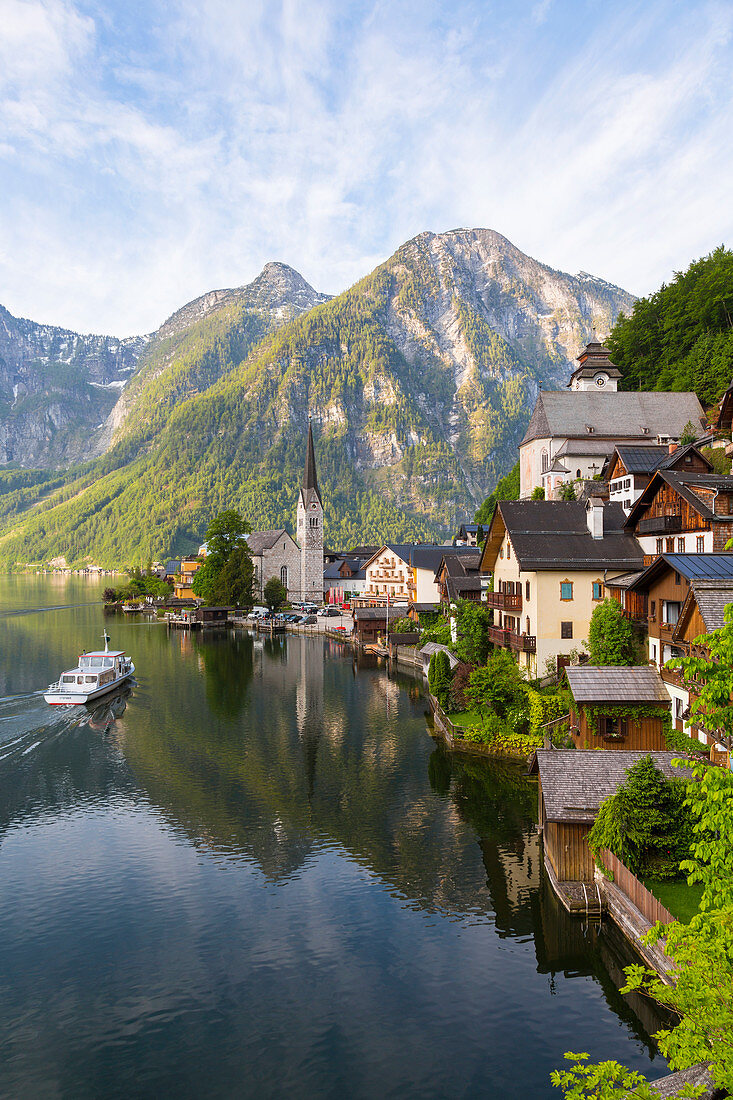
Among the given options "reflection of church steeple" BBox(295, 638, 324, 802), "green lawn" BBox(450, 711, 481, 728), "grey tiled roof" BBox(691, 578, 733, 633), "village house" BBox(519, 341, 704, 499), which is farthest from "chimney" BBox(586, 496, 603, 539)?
"village house" BBox(519, 341, 704, 499)

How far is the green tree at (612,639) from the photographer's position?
40.2 metres

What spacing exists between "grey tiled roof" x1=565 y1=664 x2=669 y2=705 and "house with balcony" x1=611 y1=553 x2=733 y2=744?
22.3 inches

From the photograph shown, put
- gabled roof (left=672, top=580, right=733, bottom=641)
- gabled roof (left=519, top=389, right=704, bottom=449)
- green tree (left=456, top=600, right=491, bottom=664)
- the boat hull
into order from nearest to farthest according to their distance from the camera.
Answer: gabled roof (left=672, top=580, right=733, bottom=641) → green tree (left=456, top=600, right=491, bottom=664) → the boat hull → gabled roof (left=519, top=389, right=704, bottom=449)

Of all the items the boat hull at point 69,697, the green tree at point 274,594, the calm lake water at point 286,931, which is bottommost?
the calm lake water at point 286,931

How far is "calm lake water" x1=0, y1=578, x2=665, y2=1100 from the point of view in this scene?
18094 mm

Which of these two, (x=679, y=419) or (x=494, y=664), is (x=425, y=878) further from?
(x=679, y=419)

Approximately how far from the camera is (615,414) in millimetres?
83938

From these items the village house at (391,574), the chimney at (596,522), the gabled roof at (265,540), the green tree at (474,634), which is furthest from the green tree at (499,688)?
the gabled roof at (265,540)

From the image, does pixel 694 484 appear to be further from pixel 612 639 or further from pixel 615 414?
pixel 615 414

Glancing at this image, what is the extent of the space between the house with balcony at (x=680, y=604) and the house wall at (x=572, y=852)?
5.42 m

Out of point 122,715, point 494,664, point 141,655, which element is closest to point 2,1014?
point 494,664

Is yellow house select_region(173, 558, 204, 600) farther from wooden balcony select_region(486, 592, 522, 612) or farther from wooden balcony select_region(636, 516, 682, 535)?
wooden balcony select_region(636, 516, 682, 535)

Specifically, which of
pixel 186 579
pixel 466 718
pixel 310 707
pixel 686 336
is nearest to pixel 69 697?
pixel 310 707

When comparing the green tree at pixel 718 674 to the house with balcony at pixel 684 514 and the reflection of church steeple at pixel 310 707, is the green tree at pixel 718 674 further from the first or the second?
the reflection of church steeple at pixel 310 707
